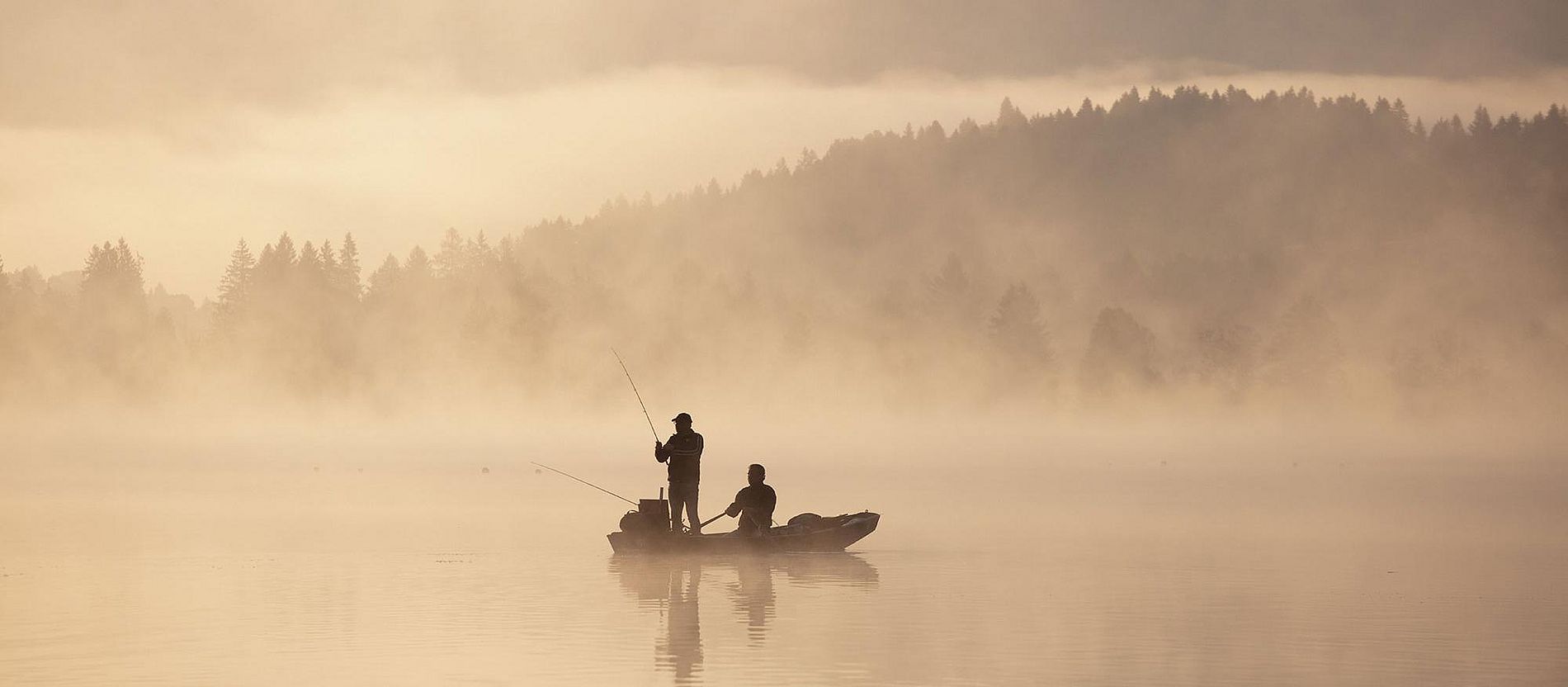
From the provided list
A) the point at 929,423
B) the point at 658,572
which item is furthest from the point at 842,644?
the point at 929,423

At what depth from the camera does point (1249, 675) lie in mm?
21875

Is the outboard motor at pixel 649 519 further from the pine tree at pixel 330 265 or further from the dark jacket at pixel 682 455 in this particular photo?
the pine tree at pixel 330 265

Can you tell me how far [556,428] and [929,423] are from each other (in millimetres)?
42948

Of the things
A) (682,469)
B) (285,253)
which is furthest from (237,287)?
(682,469)

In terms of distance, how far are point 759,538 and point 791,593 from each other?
6.79m

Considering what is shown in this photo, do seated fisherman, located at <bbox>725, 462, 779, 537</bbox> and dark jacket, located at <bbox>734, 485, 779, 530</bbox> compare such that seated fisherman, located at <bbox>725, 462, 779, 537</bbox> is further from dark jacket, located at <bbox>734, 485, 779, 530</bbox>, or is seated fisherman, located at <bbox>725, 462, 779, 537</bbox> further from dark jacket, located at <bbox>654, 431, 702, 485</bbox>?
dark jacket, located at <bbox>654, 431, 702, 485</bbox>

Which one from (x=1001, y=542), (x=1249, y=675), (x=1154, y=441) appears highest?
(x=1154, y=441)

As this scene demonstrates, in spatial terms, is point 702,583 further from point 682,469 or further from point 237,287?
point 237,287

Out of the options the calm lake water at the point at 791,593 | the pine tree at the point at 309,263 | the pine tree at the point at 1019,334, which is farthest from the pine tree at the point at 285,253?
the calm lake water at the point at 791,593

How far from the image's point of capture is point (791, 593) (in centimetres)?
3077

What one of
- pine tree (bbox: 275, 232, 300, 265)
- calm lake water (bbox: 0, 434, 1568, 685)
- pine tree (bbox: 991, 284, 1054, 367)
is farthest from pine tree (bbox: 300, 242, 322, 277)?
calm lake water (bbox: 0, 434, 1568, 685)

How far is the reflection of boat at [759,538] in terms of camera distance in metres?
36.6

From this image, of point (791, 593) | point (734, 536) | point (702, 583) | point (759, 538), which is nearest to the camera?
point (791, 593)

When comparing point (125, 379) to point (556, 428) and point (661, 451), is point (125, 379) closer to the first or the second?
point (556, 428)
